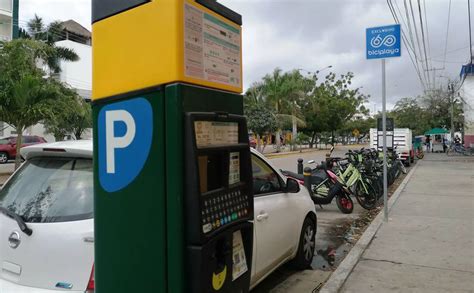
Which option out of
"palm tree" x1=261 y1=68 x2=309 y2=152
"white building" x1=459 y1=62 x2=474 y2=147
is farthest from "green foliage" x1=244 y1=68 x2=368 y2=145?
"white building" x1=459 y1=62 x2=474 y2=147

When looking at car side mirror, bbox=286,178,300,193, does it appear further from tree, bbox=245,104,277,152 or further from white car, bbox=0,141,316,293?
tree, bbox=245,104,277,152

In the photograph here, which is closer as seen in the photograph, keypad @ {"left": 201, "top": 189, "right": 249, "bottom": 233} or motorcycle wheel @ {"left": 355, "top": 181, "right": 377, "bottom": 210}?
keypad @ {"left": 201, "top": 189, "right": 249, "bottom": 233}

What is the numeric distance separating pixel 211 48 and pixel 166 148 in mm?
549

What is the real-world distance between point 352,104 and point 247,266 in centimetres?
4720

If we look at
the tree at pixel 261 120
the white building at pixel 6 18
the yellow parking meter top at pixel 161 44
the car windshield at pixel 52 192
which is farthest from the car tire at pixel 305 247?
the white building at pixel 6 18

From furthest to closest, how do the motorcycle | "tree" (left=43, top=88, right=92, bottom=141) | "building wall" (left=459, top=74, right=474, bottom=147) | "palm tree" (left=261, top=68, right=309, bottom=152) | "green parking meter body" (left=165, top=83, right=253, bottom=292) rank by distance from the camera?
"palm tree" (left=261, top=68, right=309, bottom=152), "building wall" (left=459, top=74, right=474, bottom=147), "tree" (left=43, top=88, right=92, bottom=141), the motorcycle, "green parking meter body" (left=165, top=83, right=253, bottom=292)

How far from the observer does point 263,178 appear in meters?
4.55

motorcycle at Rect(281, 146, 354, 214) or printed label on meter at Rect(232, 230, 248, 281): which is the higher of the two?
printed label on meter at Rect(232, 230, 248, 281)

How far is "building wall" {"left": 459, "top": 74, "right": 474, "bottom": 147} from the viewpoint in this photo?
3634 centimetres

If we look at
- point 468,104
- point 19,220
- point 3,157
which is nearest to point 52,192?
point 19,220

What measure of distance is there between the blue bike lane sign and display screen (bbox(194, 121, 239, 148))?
629 cm

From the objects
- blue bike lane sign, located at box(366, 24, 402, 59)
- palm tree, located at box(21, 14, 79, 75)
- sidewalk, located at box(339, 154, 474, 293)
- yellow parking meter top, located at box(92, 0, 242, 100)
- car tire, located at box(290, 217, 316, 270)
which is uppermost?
palm tree, located at box(21, 14, 79, 75)

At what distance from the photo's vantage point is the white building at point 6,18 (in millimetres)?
34125

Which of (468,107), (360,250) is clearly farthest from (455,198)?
(468,107)
